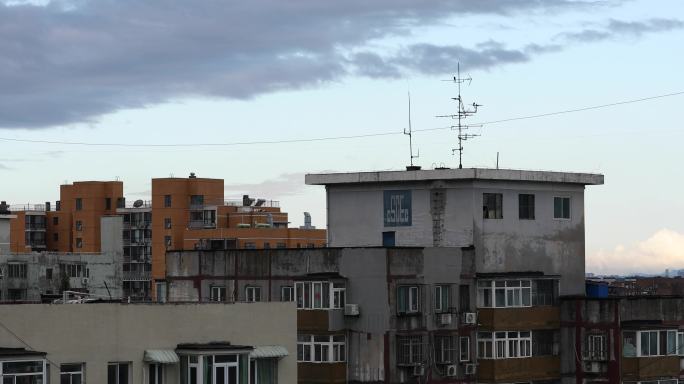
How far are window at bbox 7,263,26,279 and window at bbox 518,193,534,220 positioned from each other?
7777 cm

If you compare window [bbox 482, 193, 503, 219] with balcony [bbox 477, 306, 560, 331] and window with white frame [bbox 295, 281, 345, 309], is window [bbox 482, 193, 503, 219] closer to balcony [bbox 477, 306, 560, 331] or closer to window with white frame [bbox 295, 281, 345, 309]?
balcony [bbox 477, 306, 560, 331]

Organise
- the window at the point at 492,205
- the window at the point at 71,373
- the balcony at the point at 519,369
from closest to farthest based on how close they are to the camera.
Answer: the window at the point at 71,373 → the balcony at the point at 519,369 → the window at the point at 492,205

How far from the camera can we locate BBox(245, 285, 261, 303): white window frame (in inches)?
2665

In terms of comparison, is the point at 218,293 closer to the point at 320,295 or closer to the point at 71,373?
the point at 320,295

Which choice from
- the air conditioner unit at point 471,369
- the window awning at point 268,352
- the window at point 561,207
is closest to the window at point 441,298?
the air conditioner unit at point 471,369

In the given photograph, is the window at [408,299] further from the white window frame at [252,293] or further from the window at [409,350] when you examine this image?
the white window frame at [252,293]

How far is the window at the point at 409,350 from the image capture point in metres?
64.1

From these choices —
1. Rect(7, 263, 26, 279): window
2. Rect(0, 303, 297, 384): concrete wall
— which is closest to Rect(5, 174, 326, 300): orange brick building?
Rect(7, 263, 26, 279): window

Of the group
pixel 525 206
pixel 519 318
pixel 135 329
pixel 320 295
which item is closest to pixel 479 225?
pixel 525 206

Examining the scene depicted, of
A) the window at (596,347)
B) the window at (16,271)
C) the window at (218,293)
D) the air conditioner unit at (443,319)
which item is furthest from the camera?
the window at (16,271)

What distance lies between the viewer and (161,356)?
41188mm

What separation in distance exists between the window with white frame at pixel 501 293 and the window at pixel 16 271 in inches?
3113

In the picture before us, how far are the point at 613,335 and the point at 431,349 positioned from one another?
8.77 meters

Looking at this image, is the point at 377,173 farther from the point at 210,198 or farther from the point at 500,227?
the point at 210,198
